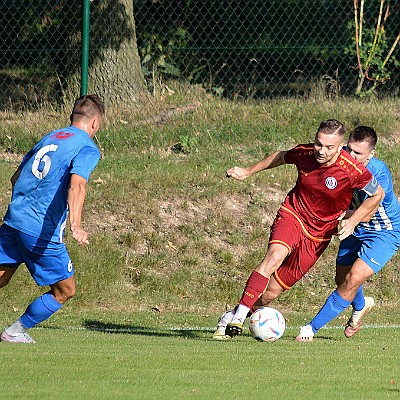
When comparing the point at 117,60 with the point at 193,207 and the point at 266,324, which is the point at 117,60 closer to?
the point at 193,207

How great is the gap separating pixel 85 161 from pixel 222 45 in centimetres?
926

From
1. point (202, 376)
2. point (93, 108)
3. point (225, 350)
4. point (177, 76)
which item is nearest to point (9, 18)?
point (177, 76)

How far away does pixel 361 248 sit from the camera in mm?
Answer: 9531

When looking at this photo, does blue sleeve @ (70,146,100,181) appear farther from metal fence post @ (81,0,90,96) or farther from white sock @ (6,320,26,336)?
metal fence post @ (81,0,90,96)

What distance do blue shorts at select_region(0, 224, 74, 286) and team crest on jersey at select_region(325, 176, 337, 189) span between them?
7.89 ft

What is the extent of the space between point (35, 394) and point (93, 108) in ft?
9.91

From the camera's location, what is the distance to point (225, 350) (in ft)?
26.6

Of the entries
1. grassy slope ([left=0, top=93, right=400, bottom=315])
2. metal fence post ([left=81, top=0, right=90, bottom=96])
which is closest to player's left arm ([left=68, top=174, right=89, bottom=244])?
grassy slope ([left=0, top=93, right=400, bottom=315])

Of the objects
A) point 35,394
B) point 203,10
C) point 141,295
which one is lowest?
point 141,295

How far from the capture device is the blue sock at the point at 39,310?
831 centimetres

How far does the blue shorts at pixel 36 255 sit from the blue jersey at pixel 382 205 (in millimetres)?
2892

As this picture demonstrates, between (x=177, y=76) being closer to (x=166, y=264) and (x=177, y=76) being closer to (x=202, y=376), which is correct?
(x=166, y=264)

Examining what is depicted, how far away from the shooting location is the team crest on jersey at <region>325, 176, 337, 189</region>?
900 cm

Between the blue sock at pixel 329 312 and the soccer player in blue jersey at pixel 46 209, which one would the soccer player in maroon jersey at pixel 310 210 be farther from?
the soccer player in blue jersey at pixel 46 209
